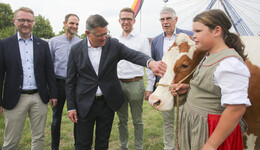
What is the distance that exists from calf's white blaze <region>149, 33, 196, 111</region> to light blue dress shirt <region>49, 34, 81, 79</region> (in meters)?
2.53

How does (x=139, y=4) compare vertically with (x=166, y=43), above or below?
above

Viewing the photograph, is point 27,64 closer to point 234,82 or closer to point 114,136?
point 114,136

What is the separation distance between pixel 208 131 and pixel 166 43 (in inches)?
94.5

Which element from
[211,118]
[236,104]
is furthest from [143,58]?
[236,104]

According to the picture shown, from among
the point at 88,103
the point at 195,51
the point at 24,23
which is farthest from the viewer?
the point at 24,23

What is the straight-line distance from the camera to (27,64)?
2959 mm

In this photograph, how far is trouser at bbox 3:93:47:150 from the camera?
2.89 m

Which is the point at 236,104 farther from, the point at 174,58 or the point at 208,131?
the point at 174,58

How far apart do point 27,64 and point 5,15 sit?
105 feet

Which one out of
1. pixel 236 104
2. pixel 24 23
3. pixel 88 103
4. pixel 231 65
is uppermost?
pixel 24 23

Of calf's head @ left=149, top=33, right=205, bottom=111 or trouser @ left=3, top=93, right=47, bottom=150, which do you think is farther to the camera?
trouser @ left=3, top=93, right=47, bottom=150

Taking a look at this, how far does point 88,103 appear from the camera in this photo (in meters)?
2.68

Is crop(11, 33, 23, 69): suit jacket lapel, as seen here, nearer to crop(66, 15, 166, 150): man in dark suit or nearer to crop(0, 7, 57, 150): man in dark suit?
crop(0, 7, 57, 150): man in dark suit

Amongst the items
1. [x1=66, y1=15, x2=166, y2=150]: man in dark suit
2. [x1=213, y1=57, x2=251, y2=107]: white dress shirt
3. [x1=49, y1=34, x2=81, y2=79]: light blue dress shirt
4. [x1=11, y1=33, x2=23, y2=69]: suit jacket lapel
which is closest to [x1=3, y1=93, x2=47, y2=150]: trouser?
[x1=11, y1=33, x2=23, y2=69]: suit jacket lapel
